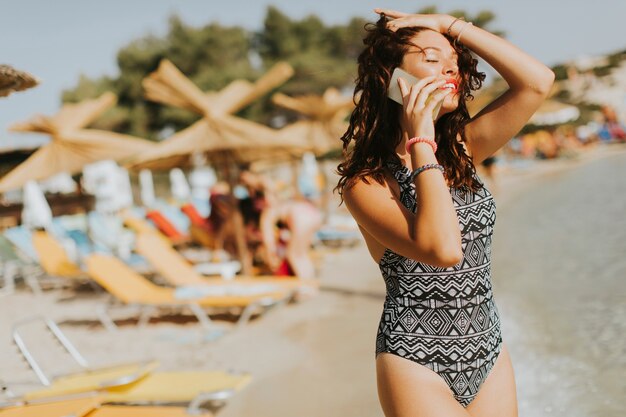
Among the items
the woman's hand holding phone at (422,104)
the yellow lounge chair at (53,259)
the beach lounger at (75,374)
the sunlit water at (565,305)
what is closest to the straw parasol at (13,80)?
the beach lounger at (75,374)

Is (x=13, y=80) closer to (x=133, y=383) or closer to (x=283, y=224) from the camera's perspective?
(x=133, y=383)

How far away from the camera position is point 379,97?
1.56 metres

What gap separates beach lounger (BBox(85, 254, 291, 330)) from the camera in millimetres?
6145

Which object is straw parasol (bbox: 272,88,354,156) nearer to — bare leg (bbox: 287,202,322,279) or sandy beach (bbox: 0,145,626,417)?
sandy beach (bbox: 0,145,626,417)

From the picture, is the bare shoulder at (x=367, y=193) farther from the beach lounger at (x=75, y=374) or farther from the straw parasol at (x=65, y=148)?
the straw parasol at (x=65, y=148)

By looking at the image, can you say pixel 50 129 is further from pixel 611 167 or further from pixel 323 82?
pixel 323 82

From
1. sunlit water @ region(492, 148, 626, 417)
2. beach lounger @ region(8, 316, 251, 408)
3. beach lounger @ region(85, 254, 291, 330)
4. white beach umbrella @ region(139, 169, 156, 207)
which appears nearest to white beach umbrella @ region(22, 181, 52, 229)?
white beach umbrella @ region(139, 169, 156, 207)

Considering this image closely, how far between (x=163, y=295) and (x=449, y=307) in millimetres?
5392

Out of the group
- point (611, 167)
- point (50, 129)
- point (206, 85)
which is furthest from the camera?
point (206, 85)

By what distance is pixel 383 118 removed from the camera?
61.5 inches

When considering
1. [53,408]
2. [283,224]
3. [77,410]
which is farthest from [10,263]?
[77,410]

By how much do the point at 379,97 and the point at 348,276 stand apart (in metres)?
7.18

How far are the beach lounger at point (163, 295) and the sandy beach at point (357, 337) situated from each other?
0.21 metres

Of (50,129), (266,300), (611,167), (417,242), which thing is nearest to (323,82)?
(611,167)
